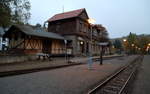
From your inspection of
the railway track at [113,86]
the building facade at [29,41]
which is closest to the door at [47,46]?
the building facade at [29,41]

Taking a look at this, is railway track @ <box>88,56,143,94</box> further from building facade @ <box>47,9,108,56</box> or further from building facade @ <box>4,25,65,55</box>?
building facade @ <box>47,9,108,56</box>

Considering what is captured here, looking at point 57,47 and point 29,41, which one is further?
point 57,47

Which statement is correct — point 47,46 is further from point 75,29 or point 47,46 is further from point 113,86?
point 113,86

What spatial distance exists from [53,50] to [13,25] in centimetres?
786

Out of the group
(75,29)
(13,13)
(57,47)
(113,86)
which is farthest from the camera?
(75,29)

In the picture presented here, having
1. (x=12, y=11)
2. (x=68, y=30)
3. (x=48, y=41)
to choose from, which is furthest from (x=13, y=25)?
(x=68, y=30)

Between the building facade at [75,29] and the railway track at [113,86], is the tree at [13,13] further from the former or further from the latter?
the railway track at [113,86]

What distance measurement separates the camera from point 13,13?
73.2 ft

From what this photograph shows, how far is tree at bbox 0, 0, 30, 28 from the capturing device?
1859 centimetres

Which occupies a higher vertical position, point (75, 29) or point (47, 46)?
point (75, 29)

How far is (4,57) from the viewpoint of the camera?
50.8 feet

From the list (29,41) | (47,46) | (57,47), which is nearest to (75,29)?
(57,47)

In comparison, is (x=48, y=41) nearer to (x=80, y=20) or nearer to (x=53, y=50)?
(x=53, y=50)

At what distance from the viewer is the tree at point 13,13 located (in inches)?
732
